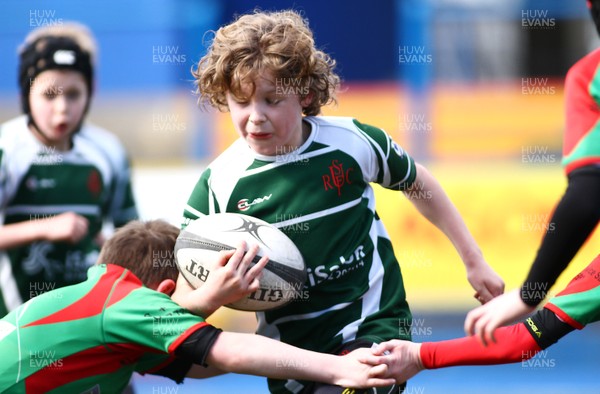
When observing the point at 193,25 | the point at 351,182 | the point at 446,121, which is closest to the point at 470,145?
the point at 446,121

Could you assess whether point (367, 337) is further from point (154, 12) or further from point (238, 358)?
point (154, 12)

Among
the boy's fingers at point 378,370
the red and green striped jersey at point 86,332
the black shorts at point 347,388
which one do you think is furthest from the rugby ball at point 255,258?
the boy's fingers at point 378,370

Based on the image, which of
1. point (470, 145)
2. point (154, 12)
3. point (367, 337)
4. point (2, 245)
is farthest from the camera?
point (154, 12)

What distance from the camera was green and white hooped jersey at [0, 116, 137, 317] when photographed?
5574 mm

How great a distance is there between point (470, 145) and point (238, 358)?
29.9ft

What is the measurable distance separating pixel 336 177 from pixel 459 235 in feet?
2.14

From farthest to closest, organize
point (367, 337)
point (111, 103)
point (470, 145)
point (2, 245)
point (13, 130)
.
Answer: point (111, 103), point (470, 145), point (13, 130), point (2, 245), point (367, 337)

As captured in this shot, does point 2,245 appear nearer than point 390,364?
No

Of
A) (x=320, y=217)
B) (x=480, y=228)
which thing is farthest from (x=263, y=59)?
(x=480, y=228)

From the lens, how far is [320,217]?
385 cm

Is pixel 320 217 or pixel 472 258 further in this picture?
pixel 472 258

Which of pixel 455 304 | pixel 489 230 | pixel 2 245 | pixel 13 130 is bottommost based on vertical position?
pixel 455 304

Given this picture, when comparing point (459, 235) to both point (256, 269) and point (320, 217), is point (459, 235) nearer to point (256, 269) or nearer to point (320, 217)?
point (320, 217)

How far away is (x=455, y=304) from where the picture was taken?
842 cm
